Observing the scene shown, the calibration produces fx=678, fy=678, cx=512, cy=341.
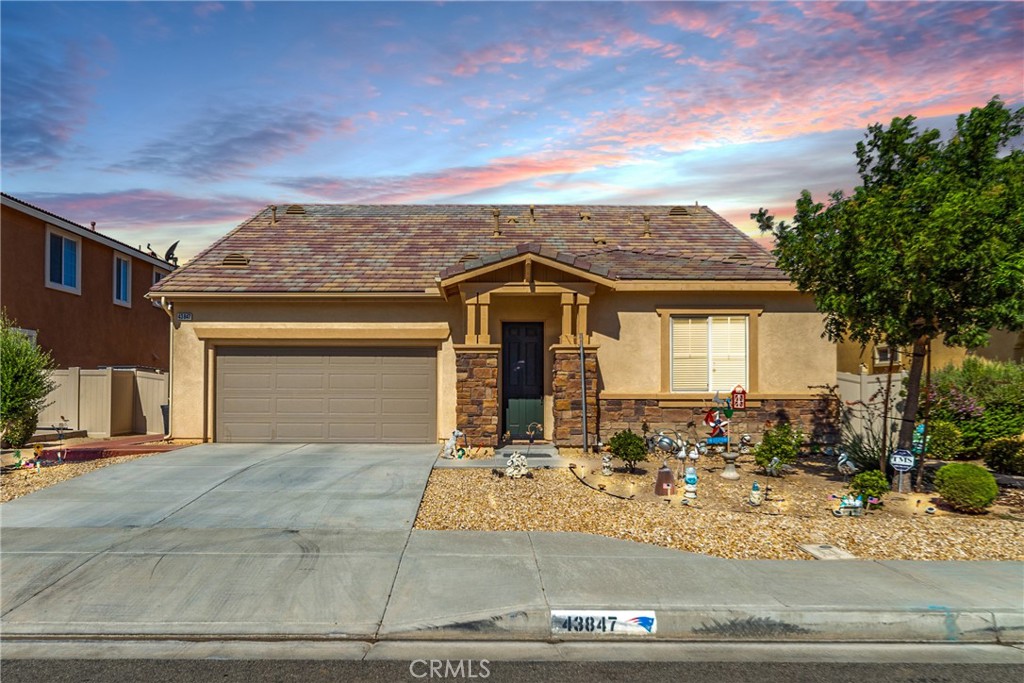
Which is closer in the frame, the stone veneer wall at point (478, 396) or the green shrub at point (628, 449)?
the green shrub at point (628, 449)

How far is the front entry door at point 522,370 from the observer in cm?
1559

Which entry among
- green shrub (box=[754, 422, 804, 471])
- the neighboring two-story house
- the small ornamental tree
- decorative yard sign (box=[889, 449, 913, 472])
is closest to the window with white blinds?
green shrub (box=[754, 422, 804, 471])

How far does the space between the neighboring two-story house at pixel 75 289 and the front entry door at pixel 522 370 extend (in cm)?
1358

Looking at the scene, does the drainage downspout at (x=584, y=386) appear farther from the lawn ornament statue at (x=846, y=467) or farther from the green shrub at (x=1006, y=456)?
the green shrub at (x=1006, y=456)

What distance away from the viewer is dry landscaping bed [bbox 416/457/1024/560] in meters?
8.30

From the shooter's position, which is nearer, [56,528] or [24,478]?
[56,528]

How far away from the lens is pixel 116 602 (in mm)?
6543

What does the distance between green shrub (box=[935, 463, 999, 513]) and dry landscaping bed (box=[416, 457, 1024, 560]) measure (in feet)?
0.58

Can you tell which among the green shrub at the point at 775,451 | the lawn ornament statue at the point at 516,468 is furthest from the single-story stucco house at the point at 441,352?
the lawn ornament statue at the point at 516,468

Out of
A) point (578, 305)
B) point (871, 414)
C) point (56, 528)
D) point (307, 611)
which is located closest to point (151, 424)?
point (56, 528)

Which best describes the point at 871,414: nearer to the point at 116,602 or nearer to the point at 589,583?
the point at 589,583

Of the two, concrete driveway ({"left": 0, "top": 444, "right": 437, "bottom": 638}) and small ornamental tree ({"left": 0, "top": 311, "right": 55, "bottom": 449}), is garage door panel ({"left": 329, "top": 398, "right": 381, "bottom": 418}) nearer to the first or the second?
concrete driveway ({"left": 0, "top": 444, "right": 437, "bottom": 638})

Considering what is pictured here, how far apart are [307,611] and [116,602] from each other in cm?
194

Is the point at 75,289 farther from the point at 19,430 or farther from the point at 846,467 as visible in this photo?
the point at 846,467
